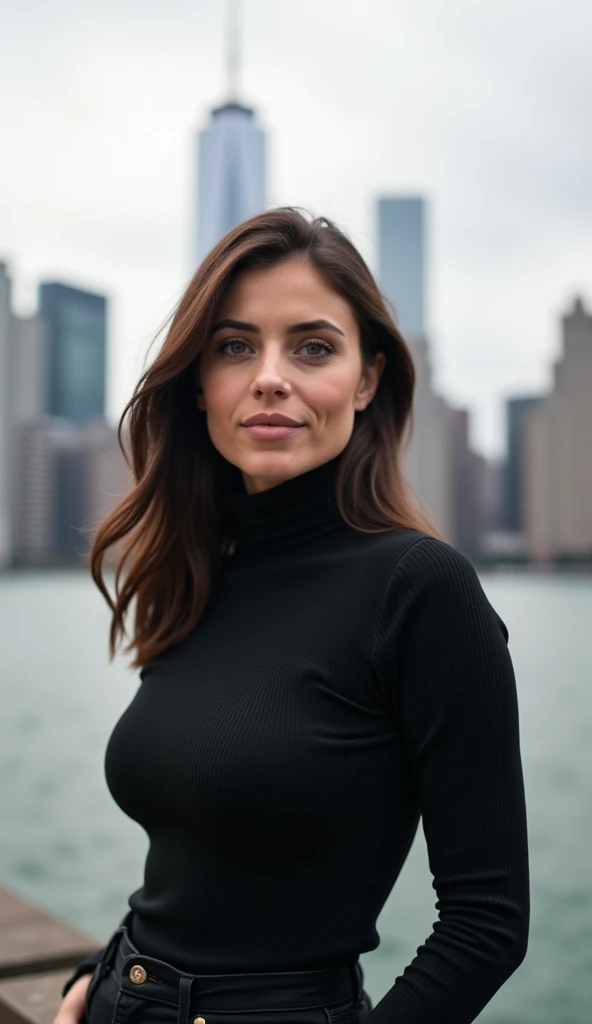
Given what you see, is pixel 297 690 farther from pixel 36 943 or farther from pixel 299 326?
pixel 36 943

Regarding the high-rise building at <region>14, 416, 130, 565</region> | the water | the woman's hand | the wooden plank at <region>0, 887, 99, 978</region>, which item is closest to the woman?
the woman's hand

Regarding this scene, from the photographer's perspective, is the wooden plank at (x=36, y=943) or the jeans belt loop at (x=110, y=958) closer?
the jeans belt loop at (x=110, y=958)

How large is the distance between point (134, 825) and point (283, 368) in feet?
61.7

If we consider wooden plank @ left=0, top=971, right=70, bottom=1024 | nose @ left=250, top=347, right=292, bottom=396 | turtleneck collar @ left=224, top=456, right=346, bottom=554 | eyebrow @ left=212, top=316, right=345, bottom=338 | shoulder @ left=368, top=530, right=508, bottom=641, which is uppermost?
eyebrow @ left=212, top=316, right=345, bottom=338

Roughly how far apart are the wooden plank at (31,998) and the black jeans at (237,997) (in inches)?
26.7

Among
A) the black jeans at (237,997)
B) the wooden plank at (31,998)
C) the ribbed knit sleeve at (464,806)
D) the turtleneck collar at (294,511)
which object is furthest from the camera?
the wooden plank at (31,998)

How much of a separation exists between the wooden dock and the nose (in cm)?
125

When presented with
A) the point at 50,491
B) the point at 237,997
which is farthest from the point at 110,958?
the point at 50,491

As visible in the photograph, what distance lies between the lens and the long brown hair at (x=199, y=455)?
5.32 ft

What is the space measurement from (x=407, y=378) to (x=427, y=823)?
794 millimetres

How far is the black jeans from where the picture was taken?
4.31 feet

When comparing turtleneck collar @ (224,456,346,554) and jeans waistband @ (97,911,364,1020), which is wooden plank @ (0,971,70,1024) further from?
turtleneck collar @ (224,456,346,554)

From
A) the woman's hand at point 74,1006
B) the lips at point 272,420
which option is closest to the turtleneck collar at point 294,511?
the lips at point 272,420

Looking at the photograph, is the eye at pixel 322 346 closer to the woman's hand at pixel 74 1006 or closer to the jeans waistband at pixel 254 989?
the jeans waistband at pixel 254 989
